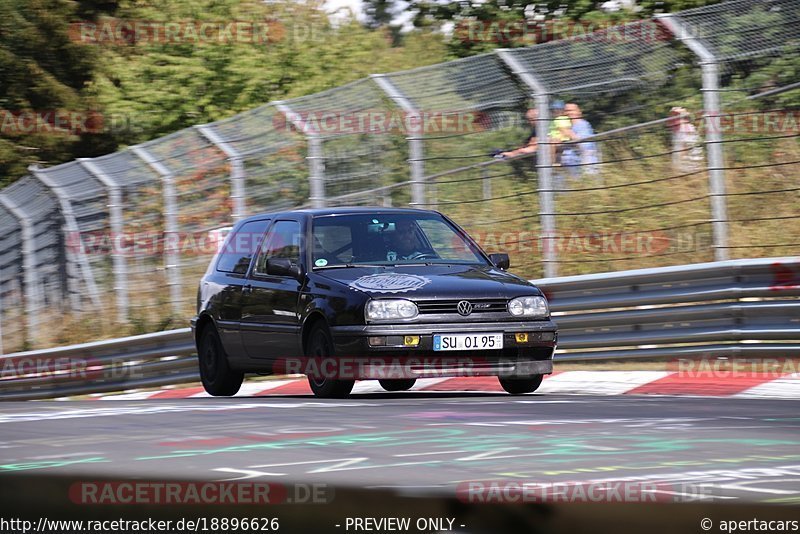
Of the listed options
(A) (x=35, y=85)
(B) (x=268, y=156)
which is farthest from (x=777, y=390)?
(A) (x=35, y=85)

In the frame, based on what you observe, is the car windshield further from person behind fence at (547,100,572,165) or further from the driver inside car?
person behind fence at (547,100,572,165)

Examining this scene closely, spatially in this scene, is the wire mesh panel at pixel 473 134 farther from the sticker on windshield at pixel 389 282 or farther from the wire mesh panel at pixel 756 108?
the sticker on windshield at pixel 389 282

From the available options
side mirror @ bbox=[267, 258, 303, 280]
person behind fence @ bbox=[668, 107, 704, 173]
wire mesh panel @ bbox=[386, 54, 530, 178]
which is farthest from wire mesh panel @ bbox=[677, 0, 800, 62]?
side mirror @ bbox=[267, 258, 303, 280]

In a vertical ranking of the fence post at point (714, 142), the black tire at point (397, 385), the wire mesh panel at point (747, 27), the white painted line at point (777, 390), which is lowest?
the black tire at point (397, 385)

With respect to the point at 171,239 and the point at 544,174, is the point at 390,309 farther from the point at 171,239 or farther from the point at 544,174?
the point at 171,239

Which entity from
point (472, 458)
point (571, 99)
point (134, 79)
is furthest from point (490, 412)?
point (134, 79)

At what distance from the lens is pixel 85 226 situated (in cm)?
Result: 1920

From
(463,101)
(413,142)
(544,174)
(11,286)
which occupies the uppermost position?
(463,101)

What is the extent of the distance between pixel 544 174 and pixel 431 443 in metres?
7.16

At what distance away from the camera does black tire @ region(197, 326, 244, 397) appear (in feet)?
39.4

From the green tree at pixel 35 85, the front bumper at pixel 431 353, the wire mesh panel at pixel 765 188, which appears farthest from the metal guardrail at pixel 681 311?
the green tree at pixel 35 85

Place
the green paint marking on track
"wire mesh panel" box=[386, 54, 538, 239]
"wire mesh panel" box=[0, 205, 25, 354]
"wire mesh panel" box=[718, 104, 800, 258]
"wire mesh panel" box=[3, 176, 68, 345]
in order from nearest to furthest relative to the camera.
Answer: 1. the green paint marking on track
2. "wire mesh panel" box=[386, 54, 538, 239]
3. "wire mesh panel" box=[718, 104, 800, 258]
4. "wire mesh panel" box=[3, 176, 68, 345]
5. "wire mesh panel" box=[0, 205, 25, 354]

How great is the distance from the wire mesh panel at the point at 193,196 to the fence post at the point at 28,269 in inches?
129

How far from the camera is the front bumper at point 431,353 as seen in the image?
9836mm
